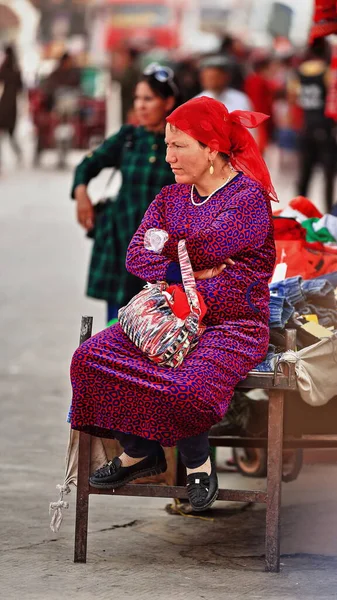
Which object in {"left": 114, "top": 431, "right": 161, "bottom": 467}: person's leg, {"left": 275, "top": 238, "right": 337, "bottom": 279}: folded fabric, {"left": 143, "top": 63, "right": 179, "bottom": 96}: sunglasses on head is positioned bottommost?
{"left": 114, "top": 431, "right": 161, "bottom": 467}: person's leg

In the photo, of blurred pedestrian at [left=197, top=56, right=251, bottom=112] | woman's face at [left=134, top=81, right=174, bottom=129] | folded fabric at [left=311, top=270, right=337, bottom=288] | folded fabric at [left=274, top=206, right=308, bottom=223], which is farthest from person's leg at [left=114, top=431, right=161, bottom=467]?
blurred pedestrian at [left=197, top=56, right=251, bottom=112]

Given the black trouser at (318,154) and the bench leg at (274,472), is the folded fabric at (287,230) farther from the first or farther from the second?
A: the black trouser at (318,154)

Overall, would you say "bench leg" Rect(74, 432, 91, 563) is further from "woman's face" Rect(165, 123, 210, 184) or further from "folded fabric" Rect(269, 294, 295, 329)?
"woman's face" Rect(165, 123, 210, 184)

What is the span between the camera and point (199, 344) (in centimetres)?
464

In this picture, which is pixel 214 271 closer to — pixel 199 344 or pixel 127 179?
pixel 199 344

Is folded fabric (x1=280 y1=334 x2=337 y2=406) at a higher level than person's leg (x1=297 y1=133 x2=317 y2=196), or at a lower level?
lower

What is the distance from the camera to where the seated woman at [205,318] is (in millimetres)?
4516

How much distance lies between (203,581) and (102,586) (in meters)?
0.34

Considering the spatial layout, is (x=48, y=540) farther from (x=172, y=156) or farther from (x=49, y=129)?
(x=49, y=129)

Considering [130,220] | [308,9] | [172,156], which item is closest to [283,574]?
[172,156]

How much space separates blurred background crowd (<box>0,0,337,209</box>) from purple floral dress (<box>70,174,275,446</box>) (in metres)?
1.86

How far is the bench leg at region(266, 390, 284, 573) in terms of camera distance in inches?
183

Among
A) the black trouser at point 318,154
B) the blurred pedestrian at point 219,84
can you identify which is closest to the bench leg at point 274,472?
the blurred pedestrian at point 219,84

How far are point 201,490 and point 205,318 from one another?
0.57 metres
